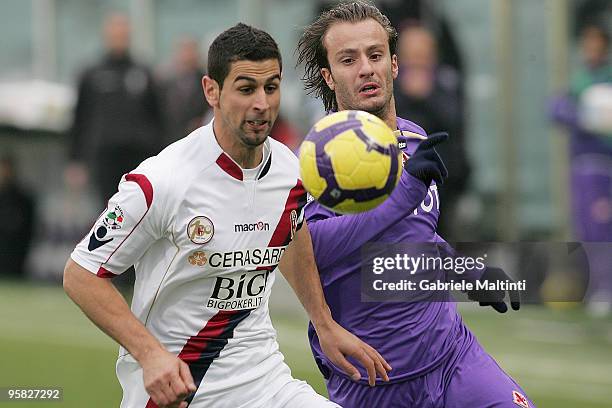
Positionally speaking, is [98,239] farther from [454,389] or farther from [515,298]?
[515,298]

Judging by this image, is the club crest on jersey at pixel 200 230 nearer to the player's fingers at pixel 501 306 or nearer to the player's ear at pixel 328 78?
the player's ear at pixel 328 78

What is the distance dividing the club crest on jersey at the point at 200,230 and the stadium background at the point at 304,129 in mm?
4274

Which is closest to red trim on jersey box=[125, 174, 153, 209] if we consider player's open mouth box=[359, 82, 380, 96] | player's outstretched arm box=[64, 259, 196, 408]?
player's outstretched arm box=[64, 259, 196, 408]

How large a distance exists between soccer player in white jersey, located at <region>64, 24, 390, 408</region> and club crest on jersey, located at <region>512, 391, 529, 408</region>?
0.57 m

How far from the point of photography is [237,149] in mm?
5117

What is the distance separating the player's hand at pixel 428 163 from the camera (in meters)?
5.05

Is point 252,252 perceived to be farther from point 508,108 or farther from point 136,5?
point 136,5

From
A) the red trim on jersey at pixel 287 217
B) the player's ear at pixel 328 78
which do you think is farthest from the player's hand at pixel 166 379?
the player's ear at pixel 328 78

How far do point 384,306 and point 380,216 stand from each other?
1.54ft

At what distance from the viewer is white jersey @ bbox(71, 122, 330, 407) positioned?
487 centimetres

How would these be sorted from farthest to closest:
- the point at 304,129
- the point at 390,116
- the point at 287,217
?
the point at 304,129
the point at 390,116
the point at 287,217

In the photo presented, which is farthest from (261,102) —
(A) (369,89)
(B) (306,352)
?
(B) (306,352)

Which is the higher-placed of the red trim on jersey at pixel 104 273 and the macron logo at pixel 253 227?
the macron logo at pixel 253 227

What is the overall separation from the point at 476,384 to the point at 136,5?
495 inches
